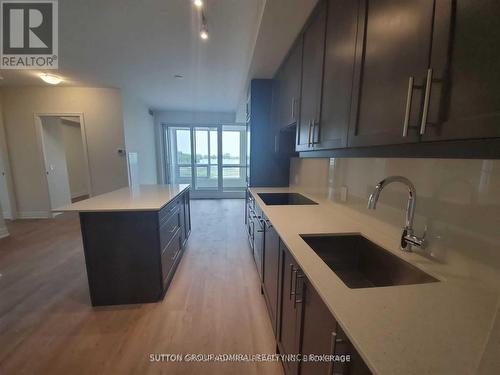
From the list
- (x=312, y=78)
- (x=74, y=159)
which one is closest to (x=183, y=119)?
(x=74, y=159)

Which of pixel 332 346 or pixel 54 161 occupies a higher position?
pixel 54 161

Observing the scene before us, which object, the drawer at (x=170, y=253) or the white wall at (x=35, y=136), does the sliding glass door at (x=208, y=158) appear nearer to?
the white wall at (x=35, y=136)

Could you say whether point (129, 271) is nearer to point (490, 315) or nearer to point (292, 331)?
point (292, 331)

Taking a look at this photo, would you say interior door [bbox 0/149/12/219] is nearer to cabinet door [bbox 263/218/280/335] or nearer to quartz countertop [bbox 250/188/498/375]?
cabinet door [bbox 263/218/280/335]

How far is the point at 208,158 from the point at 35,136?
3885 mm

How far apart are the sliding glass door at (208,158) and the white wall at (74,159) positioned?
2.81 metres

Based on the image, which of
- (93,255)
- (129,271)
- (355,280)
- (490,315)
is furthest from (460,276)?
(93,255)

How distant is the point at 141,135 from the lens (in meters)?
5.36

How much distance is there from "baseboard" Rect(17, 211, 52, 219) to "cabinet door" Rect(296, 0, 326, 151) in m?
5.63

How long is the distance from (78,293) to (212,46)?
3.16 meters

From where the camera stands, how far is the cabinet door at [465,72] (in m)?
0.51

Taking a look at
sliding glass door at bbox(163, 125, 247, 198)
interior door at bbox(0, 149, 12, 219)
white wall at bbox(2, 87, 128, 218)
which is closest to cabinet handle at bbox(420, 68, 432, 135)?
white wall at bbox(2, 87, 128, 218)

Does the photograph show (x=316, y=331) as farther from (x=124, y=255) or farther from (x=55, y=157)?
(x=55, y=157)

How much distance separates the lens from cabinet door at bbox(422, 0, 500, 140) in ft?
1.69
